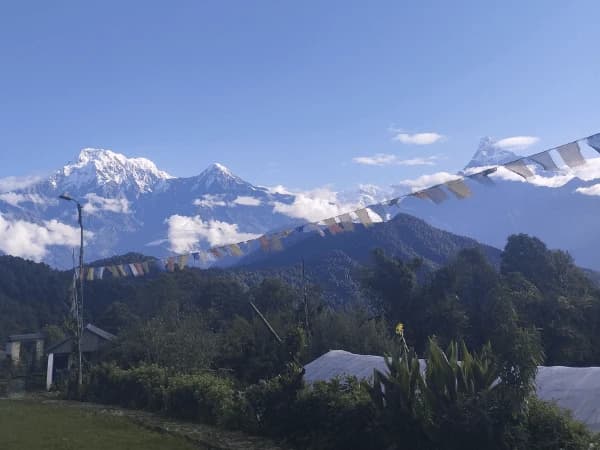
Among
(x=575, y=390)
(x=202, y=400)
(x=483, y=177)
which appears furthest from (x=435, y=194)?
(x=202, y=400)

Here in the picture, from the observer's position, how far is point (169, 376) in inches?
784

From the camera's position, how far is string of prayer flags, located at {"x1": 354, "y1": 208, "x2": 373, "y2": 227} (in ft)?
50.8

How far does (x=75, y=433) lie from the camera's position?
14.2 metres

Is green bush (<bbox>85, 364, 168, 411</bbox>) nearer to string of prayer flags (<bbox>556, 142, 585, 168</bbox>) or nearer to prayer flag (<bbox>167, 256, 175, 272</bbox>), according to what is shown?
prayer flag (<bbox>167, 256, 175, 272</bbox>)

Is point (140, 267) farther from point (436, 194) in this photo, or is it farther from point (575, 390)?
point (575, 390)

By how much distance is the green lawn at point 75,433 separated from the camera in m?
12.4

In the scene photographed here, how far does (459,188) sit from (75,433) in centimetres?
1035

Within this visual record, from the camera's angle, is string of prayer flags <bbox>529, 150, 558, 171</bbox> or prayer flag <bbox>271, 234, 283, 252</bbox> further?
prayer flag <bbox>271, 234, 283, 252</bbox>

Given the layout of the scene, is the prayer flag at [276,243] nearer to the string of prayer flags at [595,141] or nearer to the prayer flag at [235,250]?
the prayer flag at [235,250]

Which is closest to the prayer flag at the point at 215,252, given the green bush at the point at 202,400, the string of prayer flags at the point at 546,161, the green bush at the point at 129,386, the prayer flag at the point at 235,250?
the prayer flag at the point at 235,250

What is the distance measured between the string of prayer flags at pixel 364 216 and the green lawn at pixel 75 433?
6.70 meters

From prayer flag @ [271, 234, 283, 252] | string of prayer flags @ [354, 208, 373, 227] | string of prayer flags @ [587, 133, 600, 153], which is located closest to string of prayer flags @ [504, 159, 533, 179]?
string of prayer flags @ [587, 133, 600, 153]

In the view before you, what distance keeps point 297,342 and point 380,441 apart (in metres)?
9.73

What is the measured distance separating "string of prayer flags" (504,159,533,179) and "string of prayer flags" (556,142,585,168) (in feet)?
3.16
